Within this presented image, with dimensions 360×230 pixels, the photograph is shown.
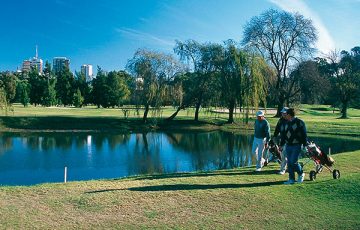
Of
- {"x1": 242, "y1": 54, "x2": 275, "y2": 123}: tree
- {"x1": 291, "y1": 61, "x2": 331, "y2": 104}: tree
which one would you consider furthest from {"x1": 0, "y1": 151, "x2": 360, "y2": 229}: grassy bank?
{"x1": 291, "y1": 61, "x2": 331, "y2": 104}: tree

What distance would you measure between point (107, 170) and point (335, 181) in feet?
35.2

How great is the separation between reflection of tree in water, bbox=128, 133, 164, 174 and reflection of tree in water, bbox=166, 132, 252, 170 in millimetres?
1602

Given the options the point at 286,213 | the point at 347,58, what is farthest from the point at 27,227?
the point at 347,58

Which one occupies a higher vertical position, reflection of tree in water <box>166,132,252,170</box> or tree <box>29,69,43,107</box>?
tree <box>29,69,43,107</box>

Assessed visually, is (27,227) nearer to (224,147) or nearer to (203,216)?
(203,216)

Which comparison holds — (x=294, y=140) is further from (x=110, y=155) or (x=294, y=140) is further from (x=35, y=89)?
(x=35, y=89)

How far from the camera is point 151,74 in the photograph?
41.6 m

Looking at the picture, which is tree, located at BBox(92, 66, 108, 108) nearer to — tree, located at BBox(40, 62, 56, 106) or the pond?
tree, located at BBox(40, 62, 56, 106)

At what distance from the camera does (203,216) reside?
7.84 metres

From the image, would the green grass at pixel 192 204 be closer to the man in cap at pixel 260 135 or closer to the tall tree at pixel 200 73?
the man in cap at pixel 260 135

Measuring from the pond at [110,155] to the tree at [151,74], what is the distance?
26.2 feet

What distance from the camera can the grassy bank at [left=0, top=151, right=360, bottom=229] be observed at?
745 centimetres

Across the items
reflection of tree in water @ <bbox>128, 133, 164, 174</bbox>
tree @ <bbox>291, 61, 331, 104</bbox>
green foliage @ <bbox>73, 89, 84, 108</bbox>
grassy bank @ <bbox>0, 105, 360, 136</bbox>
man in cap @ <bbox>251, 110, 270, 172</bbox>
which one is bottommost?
reflection of tree in water @ <bbox>128, 133, 164, 174</bbox>

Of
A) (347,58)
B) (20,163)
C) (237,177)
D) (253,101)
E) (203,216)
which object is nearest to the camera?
(203,216)
